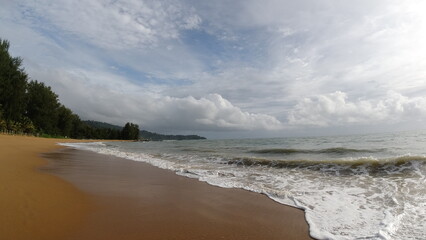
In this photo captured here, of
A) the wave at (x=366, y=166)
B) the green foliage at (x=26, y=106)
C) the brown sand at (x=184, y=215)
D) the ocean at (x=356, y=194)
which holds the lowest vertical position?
the brown sand at (x=184, y=215)

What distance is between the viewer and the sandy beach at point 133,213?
3.44 meters

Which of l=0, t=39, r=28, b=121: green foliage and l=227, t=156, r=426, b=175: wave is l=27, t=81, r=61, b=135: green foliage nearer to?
l=0, t=39, r=28, b=121: green foliage

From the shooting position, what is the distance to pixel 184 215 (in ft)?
14.4

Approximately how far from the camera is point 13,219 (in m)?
3.47

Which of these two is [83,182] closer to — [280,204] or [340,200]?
[280,204]

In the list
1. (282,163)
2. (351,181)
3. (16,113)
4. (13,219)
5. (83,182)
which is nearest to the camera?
(13,219)

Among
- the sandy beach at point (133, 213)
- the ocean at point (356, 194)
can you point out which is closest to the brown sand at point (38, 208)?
the sandy beach at point (133, 213)

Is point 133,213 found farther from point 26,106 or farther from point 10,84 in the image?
point 26,106

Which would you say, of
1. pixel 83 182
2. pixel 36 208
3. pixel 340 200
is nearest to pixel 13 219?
pixel 36 208

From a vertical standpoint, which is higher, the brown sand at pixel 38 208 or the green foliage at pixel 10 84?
the green foliage at pixel 10 84

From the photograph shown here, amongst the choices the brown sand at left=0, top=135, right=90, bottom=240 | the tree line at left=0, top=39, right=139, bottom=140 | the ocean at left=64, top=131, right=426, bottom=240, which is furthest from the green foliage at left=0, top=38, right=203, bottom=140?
the ocean at left=64, top=131, right=426, bottom=240

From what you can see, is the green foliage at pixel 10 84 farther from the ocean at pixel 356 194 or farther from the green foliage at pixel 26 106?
the ocean at pixel 356 194

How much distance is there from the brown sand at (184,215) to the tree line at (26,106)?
4038 cm

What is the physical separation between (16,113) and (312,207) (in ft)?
173
